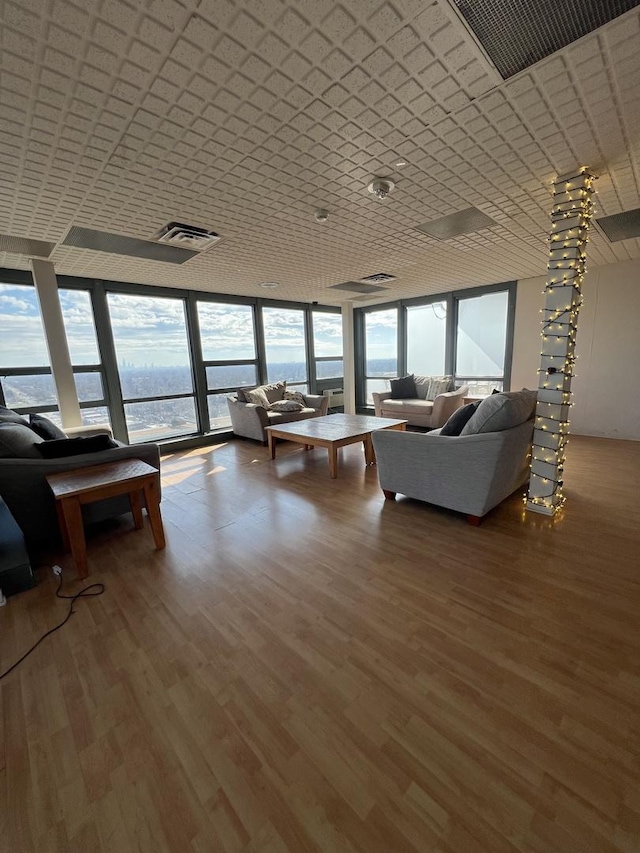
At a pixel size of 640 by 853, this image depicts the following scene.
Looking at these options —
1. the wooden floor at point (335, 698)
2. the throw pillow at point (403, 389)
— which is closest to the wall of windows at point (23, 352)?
the wooden floor at point (335, 698)

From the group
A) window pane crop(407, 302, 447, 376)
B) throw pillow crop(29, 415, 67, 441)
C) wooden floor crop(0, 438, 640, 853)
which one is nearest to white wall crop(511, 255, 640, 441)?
window pane crop(407, 302, 447, 376)

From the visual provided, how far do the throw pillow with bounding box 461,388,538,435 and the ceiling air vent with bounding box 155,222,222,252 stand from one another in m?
2.82

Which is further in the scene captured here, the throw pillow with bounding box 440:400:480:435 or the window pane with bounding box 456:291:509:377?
the window pane with bounding box 456:291:509:377

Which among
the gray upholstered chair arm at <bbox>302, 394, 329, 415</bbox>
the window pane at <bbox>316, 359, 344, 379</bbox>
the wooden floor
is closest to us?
the wooden floor

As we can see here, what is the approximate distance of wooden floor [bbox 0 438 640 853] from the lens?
3.23 feet

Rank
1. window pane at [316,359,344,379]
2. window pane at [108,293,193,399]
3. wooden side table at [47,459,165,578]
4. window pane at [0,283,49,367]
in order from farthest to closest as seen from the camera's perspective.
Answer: window pane at [316,359,344,379]
window pane at [108,293,193,399]
window pane at [0,283,49,367]
wooden side table at [47,459,165,578]

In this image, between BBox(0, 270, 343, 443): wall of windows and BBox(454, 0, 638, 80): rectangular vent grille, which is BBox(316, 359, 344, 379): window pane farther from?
BBox(454, 0, 638, 80): rectangular vent grille

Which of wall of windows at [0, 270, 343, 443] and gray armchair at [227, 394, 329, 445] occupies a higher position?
wall of windows at [0, 270, 343, 443]

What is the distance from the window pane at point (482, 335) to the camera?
19.5 ft

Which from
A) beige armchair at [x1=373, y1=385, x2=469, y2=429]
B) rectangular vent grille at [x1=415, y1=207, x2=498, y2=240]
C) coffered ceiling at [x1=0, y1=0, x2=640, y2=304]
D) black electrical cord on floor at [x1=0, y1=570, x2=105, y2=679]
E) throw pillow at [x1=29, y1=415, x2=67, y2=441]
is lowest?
black electrical cord on floor at [x1=0, y1=570, x2=105, y2=679]

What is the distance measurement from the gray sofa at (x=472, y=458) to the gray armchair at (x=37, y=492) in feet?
7.62

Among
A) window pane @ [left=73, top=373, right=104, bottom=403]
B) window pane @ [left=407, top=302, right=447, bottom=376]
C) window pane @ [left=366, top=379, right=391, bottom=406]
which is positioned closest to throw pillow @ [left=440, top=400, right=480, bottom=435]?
window pane @ [left=407, top=302, right=447, bottom=376]

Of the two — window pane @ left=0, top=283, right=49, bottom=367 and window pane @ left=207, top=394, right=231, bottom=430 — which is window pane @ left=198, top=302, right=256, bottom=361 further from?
window pane @ left=0, top=283, right=49, bottom=367

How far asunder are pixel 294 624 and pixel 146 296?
5043mm
